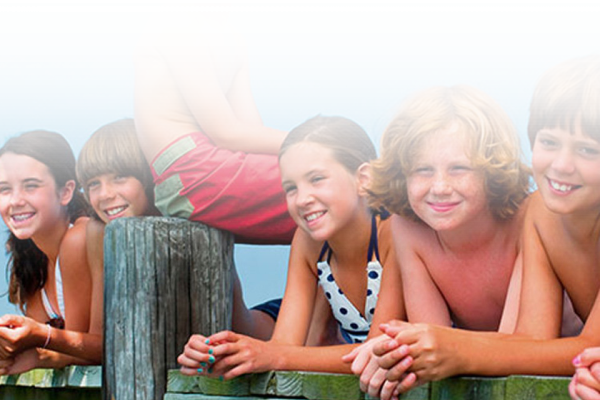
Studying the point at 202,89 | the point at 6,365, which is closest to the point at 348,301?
→ the point at 202,89

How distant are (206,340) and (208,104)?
5.19ft

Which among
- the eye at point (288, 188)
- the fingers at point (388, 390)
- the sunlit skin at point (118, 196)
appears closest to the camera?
the fingers at point (388, 390)

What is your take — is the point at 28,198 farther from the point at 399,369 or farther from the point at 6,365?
the point at 399,369

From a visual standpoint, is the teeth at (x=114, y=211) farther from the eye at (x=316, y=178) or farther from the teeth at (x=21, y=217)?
the eye at (x=316, y=178)

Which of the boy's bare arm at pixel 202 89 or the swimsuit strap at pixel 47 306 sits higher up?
the boy's bare arm at pixel 202 89

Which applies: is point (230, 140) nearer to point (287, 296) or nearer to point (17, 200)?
point (287, 296)

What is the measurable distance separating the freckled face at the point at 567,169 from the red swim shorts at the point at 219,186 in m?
1.68

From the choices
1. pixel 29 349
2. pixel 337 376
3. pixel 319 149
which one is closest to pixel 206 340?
pixel 337 376

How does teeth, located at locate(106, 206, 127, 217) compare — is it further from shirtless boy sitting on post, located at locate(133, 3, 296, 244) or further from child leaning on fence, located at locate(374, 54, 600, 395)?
child leaning on fence, located at locate(374, 54, 600, 395)

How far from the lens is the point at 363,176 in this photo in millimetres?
4621

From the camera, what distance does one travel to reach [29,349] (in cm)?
564

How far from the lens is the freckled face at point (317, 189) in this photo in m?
4.52

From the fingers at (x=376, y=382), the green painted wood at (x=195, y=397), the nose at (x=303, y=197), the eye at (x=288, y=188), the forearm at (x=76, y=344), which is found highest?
the eye at (x=288, y=188)

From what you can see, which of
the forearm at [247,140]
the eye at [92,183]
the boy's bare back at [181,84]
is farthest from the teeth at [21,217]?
the forearm at [247,140]
